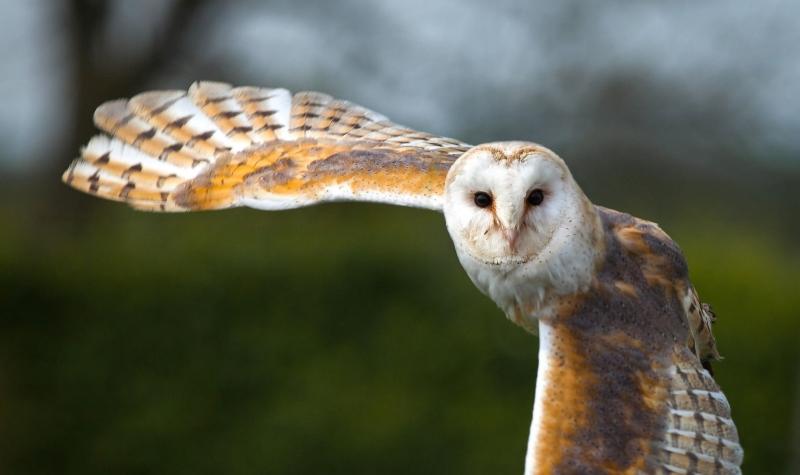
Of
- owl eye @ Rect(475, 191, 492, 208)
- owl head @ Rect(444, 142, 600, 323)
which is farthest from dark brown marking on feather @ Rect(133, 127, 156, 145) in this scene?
owl eye @ Rect(475, 191, 492, 208)

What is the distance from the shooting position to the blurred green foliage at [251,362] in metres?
5.55

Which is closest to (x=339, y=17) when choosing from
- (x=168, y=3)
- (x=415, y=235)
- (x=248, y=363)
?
(x=168, y=3)

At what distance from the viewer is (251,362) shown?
5.64 metres

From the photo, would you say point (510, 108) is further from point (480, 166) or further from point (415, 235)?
point (480, 166)

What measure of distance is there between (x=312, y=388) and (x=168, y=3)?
323 cm

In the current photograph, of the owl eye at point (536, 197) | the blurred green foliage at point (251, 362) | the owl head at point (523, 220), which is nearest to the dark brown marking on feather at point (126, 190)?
the owl head at point (523, 220)

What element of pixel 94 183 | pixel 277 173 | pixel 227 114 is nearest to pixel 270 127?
pixel 227 114

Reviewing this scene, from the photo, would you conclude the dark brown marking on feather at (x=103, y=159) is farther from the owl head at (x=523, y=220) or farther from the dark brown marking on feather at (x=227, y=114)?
the owl head at (x=523, y=220)

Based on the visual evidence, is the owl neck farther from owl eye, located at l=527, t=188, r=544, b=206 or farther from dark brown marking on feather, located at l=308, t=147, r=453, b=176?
dark brown marking on feather, located at l=308, t=147, r=453, b=176

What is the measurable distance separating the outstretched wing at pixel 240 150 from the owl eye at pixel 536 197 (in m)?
0.43

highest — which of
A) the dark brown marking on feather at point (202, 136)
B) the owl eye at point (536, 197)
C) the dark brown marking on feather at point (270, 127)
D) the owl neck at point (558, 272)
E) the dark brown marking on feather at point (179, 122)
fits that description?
the dark brown marking on feather at point (270, 127)

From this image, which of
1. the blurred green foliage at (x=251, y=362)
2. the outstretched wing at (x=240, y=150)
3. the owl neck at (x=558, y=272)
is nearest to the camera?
the owl neck at (x=558, y=272)

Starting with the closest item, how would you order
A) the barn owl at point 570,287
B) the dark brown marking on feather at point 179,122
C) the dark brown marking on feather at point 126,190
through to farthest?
the barn owl at point 570,287
the dark brown marking on feather at point 126,190
the dark brown marking on feather at point 179,122

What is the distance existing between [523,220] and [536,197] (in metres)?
0.05
